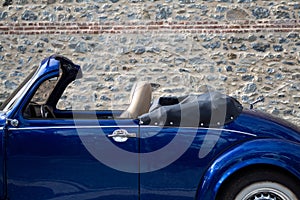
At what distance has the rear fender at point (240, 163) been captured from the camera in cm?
395

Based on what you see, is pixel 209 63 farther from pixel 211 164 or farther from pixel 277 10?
pixel 211 164

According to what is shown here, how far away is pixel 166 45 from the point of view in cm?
918

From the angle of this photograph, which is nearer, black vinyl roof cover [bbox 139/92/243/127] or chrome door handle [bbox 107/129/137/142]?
chrome door handle [bbox 107/129/137/142]

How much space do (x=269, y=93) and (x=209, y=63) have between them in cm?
124

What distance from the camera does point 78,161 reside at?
13.2 feet

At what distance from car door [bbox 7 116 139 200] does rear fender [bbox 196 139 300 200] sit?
0.59 meters

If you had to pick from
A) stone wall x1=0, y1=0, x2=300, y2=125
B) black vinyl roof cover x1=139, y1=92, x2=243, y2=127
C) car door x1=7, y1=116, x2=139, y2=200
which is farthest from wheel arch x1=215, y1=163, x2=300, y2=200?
stone wall x1=0, y1=0, x2=300, y2=125

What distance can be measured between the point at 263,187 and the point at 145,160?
977mm

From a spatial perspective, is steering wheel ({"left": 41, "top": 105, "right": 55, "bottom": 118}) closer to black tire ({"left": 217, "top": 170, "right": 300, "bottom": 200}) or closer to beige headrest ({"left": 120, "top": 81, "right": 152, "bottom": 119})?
beige headrest ({"left": 120, "top": 81, "right": 152, "bottom": 119})

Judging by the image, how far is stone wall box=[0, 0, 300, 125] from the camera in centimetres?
906

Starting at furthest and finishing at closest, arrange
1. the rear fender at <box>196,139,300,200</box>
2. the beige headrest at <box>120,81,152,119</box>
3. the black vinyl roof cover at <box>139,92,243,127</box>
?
the beige headrest at <box>120,81,152,119</box> → the black vinyl roof cover at <box>139,92,243,127</box> → the rear fender at <box>196,139,300,200</box>

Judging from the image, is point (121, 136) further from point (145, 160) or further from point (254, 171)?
point (254, 171)

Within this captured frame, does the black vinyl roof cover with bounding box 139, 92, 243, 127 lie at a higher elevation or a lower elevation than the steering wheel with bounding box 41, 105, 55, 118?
higher

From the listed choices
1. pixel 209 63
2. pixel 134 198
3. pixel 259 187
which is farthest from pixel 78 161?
pixel 209 63
